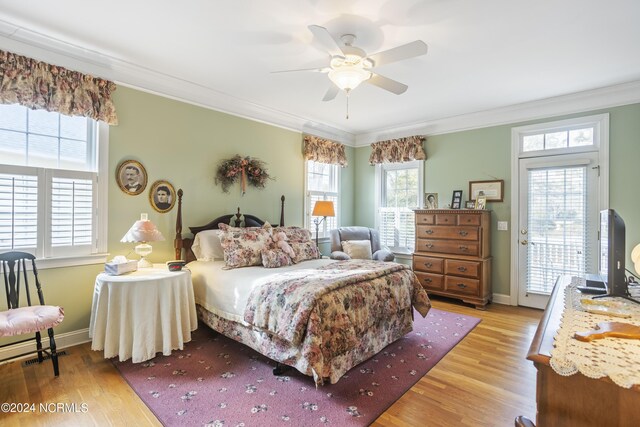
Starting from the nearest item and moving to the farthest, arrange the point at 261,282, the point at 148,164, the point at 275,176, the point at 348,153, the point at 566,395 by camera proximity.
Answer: the point at 566,395, the point at 261,282, the point at 148,164, the point at 275,176, the point at 348,153

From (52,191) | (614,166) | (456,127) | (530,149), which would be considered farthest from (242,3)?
(614,166)

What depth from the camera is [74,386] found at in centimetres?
226

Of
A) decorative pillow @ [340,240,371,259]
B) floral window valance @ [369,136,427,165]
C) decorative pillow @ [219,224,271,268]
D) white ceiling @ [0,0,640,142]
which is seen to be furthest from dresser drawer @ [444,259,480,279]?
decorative pillow @ [219,224,271,268]

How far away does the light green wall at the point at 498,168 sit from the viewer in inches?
140

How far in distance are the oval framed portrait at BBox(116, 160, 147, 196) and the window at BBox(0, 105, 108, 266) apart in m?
0.16

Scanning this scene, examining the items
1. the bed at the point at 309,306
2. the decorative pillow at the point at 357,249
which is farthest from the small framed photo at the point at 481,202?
the bed at the point at 309,306

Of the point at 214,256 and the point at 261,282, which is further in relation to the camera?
the point at 214,256

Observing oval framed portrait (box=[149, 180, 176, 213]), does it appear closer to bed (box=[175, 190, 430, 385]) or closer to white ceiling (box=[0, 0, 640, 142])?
bed (box=[175, 190, 430, 385])

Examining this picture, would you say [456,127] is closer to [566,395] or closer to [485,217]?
[485,217]

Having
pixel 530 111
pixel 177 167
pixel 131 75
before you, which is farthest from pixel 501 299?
pixel 131 75

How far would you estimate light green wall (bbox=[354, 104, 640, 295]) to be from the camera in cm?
355

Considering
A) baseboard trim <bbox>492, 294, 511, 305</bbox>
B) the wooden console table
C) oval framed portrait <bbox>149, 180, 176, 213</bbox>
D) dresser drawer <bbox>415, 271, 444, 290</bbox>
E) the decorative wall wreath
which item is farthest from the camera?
dresser drawer <bbox>415, 271, 444, 290</bbox>

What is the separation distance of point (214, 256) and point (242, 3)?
2407mm

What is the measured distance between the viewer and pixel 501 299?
14.5ft
